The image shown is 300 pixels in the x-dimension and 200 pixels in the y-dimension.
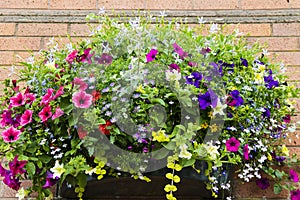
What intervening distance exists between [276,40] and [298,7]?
7.8 inches

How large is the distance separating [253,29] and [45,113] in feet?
3.58

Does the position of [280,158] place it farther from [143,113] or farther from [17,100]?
[17,100]

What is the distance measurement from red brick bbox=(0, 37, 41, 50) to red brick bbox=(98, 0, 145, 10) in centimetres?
34

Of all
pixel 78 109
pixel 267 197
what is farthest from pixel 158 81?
pixel 267 197

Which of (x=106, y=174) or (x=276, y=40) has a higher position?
(x=276, y=40)

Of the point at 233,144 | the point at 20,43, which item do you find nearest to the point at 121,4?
the point at 20,43

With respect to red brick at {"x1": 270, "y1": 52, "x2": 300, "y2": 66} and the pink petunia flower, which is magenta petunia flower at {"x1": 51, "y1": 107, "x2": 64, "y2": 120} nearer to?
the pink petunia flower

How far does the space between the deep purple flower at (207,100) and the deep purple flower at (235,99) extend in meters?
0.07

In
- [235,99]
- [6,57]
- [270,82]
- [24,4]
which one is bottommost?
[235,99]

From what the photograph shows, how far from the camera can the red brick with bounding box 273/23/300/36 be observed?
2.44m

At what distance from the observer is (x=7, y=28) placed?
2451 millimetres

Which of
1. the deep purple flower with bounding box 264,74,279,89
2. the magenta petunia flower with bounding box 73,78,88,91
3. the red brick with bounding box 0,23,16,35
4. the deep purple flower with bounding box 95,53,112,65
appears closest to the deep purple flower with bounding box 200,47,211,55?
the deep purple flower with bounding box 264,74,279,89

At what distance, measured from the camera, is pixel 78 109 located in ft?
5.96

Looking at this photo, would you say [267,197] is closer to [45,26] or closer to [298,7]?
[298,7]
